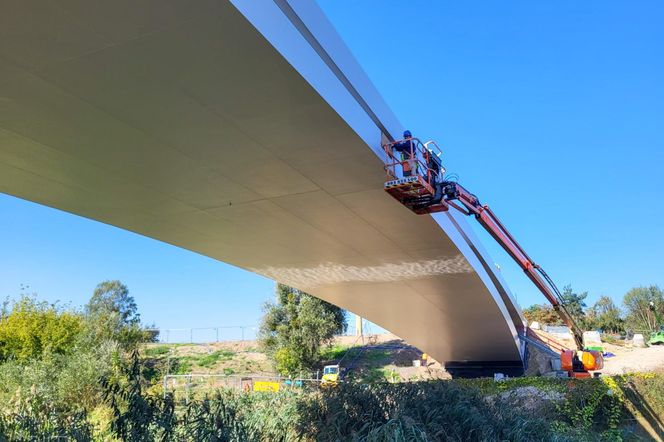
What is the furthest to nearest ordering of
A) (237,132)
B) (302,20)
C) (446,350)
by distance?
(446,350), (237,132), (302,20)

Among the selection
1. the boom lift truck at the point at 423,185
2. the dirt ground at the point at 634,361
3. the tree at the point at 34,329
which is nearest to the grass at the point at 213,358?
the tree at the point at 34,329

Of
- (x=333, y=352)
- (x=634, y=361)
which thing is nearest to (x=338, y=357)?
(x=333, y=352)

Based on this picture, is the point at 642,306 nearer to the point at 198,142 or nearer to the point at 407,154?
the point at 407,154

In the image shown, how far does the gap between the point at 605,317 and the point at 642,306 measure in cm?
493

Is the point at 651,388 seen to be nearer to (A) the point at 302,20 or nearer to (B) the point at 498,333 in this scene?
(B) the point at 498,333

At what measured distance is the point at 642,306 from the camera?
52875 mm

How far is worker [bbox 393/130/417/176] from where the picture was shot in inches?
377

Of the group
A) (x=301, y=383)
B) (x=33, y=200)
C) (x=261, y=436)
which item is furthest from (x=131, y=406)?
(x=33, y=200)

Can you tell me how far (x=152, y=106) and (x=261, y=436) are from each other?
4.84 meters

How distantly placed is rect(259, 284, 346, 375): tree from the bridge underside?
688 inches

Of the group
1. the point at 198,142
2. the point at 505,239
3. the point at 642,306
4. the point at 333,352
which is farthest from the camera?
the point at 642,306

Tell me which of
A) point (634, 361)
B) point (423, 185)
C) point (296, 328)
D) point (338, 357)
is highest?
point (423, 185)

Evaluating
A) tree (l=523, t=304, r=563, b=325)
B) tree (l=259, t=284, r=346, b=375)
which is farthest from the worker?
tree (l=523, t=304, r=563, b=325)

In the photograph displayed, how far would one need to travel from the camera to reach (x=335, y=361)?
36.1 meters
